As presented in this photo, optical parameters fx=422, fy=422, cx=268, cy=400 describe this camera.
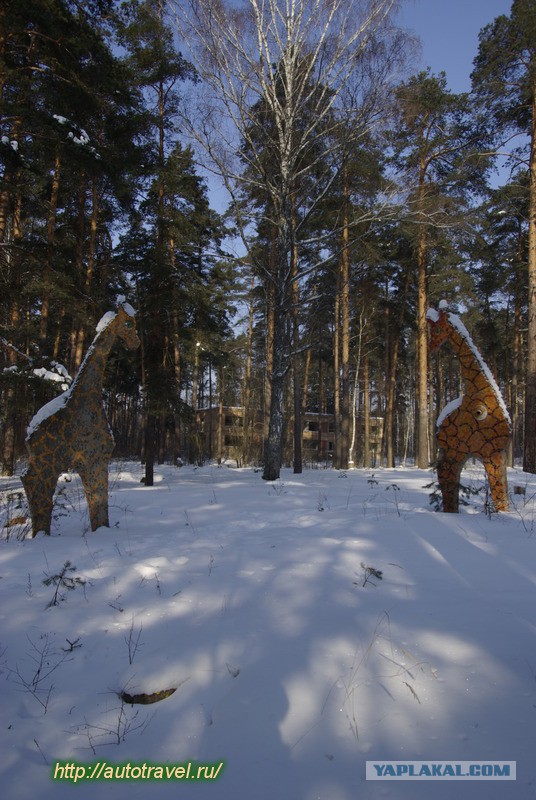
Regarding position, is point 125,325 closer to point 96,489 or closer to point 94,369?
point 94,369

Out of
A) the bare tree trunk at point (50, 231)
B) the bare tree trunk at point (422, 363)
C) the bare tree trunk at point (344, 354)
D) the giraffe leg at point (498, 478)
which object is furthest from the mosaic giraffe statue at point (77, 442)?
the bare tree trunk at point (422, 363)

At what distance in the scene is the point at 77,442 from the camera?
5203 millimetres

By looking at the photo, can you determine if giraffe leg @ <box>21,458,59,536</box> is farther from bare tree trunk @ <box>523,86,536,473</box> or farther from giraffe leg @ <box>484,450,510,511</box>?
bare tree trunk @ <box>523,86,536,473</box>

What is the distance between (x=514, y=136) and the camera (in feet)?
40.2

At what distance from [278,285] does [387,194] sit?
133 inches

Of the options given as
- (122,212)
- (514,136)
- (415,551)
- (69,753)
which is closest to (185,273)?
(122,212)

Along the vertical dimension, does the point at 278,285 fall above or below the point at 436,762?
above

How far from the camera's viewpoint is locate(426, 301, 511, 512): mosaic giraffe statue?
18.2 ft

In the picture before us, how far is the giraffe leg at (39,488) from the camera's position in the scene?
16.7 feet

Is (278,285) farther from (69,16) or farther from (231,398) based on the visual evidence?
(231,398)

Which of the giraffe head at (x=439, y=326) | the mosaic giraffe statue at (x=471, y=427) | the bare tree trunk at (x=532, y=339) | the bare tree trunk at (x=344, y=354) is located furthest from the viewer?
the bare tree trunk at (x=344, y=354)

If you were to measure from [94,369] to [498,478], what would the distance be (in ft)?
18.2

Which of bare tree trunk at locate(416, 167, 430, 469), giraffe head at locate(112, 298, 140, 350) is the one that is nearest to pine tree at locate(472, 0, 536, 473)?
bare tree trunk at locate(416, 167, 430, 469)

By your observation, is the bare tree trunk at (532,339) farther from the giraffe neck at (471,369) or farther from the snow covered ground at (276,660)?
the snow covered ground at (276,660)
